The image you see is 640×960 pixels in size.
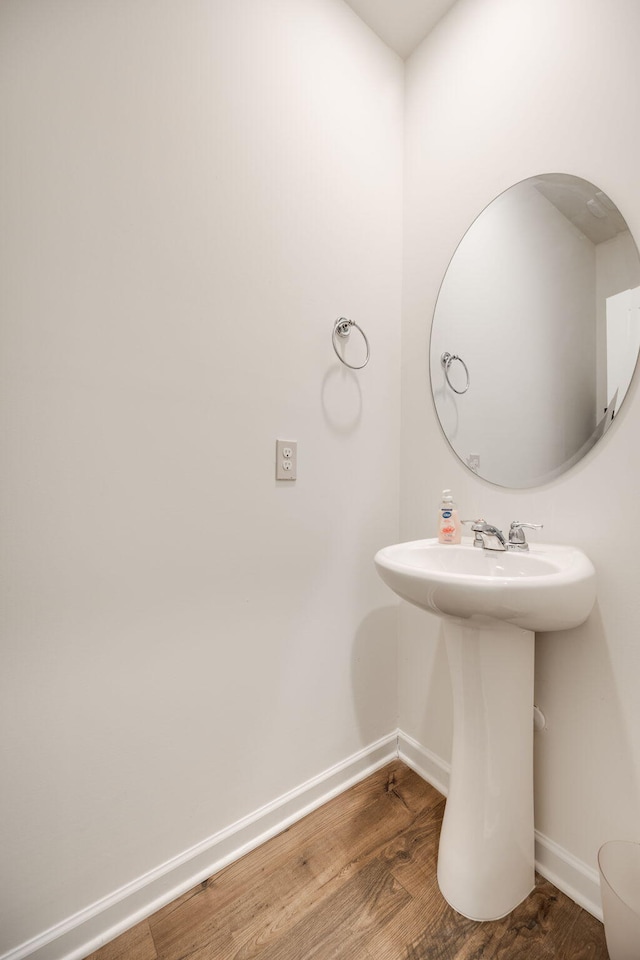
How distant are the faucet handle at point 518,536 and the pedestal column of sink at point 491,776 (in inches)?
8.3

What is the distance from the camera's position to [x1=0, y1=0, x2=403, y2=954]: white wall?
805 mm

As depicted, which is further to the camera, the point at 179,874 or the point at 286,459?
the point at 286,459

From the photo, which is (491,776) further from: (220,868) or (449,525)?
(220,868)

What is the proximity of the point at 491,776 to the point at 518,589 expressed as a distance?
1.79 feet

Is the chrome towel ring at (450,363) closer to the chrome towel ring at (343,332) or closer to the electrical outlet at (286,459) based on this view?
the chrome towel ring at (343,332)

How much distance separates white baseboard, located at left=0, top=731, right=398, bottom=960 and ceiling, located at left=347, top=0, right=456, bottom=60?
2604mm

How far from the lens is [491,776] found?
94 cm

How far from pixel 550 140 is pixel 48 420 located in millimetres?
1451

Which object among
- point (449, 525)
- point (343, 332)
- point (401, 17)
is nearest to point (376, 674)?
point (449, 525)

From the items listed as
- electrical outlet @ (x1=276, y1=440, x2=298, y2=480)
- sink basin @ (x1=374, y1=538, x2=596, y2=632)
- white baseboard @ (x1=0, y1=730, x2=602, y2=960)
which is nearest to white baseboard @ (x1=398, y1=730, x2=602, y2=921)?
white baseboard @ (x1=0, y1=730, x2=602, y2=960)

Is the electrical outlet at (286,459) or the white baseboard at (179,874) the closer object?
the white baseboard at (179,874)

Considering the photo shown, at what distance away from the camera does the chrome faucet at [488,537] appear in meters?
1.03

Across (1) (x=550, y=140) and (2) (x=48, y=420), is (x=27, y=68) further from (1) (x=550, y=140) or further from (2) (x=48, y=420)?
(1) (x=550, y=140)

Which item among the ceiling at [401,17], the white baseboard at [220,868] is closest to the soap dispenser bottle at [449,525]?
the white baseboard at [220,868]
